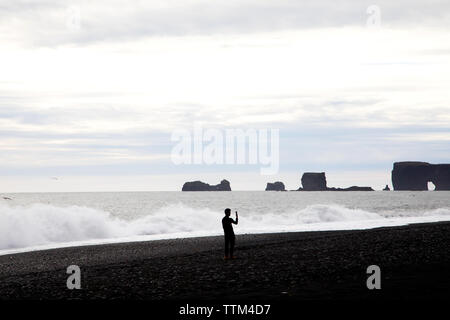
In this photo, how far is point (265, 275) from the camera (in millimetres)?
18797

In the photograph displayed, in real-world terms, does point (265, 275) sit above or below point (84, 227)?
above

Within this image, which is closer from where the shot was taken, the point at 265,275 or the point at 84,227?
the point at 265,275

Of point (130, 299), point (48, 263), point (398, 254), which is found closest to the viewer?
point (130, 299)

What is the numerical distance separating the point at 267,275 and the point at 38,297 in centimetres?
694

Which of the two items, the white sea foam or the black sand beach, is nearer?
the black sand beach

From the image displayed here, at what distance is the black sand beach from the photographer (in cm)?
1529

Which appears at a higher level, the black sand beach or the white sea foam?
the black sand beach

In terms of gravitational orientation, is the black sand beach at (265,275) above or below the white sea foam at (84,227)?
above

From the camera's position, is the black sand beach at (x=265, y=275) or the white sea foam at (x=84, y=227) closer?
the black sand beach at (x=265, y=275)

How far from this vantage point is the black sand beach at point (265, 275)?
15.3m
